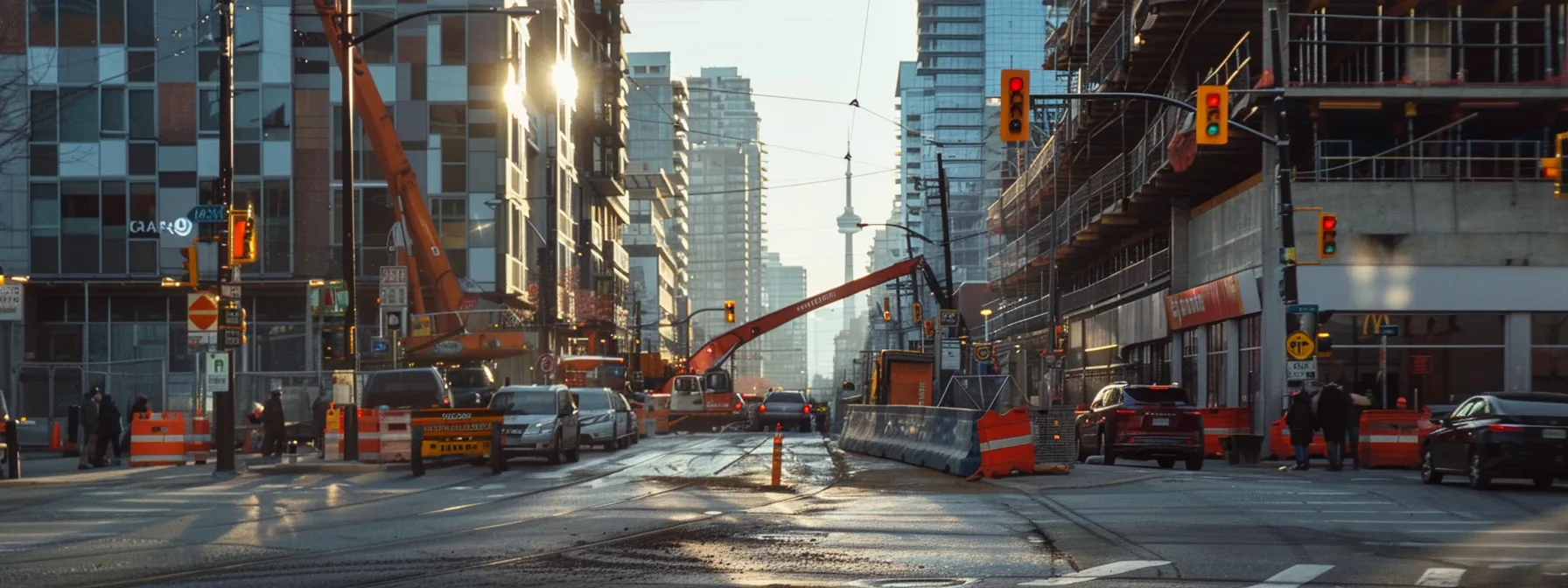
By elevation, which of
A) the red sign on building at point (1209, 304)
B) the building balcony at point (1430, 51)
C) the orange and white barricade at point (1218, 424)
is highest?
the building balcony at point (1430, 51)

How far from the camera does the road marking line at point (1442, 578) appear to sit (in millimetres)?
11625

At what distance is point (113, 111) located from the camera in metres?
59.2

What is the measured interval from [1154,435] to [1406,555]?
17.5 m

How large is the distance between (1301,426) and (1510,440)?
776cm

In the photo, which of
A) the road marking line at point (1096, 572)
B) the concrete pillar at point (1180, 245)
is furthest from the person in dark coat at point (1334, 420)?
the concrete pillar at point (1180, 245)

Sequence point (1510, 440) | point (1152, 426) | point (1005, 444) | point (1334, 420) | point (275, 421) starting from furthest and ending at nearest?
1. point (275, 421)
2. point (1152, 426)
3. point (1334, 420)
4. point (1005, 444)
5. point (1510, 440)

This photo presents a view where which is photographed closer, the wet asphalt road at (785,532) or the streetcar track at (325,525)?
the wet asphalt road at (785,532)

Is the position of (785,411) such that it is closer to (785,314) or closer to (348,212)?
(785,314)

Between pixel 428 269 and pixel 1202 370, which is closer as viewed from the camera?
pixel 1202 370

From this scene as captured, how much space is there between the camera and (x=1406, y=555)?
13664 millimetres

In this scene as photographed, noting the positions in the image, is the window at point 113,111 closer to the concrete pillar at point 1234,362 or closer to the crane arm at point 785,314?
the crane arm at point 785,314

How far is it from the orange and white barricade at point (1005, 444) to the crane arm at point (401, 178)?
22167mm

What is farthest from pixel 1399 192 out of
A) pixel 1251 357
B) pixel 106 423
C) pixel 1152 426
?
pixel 106 423

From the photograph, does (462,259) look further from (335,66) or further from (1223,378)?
(1223,378)
